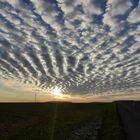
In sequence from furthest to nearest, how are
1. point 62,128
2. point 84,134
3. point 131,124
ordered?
point 62,128 → point 131,124 → point 84,134

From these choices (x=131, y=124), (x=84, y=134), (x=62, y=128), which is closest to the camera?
(x=84, y=134)

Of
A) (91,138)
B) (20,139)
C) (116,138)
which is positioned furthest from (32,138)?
(116,138)

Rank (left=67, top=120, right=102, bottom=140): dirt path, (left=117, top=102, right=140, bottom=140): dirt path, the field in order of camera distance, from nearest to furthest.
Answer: (left=117, top=102, right=140, bottom=140): dirt path < (left=67, top=120, right=102, bottom=140): dirt path < the field

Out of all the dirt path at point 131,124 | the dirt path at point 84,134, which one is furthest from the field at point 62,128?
the dirt path at point 131,124

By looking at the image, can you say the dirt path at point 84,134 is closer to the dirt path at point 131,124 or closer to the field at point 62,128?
the field at point 62,128

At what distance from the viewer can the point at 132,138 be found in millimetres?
17750

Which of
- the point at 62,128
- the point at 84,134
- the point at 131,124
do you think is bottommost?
the point at 84,134

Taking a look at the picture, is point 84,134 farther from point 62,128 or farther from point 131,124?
point 131,124

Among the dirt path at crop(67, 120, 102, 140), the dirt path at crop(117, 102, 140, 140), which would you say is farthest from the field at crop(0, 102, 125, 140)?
the dirt path at crop(117, 102, 140, 140)

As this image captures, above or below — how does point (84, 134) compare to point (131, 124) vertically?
below

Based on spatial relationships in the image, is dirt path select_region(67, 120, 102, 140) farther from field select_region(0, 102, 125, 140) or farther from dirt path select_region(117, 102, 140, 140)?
dirt path select_region(117, 102, 140, 140)

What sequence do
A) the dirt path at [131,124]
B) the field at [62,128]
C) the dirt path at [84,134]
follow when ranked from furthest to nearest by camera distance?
the field at [62,128]
the dirt path at [84,134]
the dirt path at [131,124]

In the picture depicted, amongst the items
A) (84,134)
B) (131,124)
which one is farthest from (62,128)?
(131,124)

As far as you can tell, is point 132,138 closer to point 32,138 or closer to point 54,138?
point 54,138
